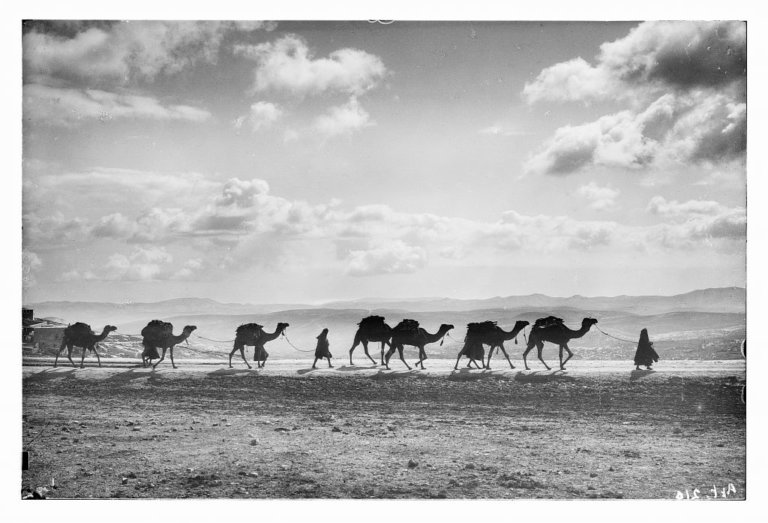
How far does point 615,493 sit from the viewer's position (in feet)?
30.2

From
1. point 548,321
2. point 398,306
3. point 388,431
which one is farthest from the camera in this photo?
point 398,306

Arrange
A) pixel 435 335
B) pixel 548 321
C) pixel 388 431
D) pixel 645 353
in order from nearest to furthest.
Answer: pixel 388 431, pixel 645 353, pixel 548 321, pixel 435 335

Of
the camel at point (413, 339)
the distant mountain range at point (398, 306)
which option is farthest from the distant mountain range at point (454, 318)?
the camel at point (413, 339)

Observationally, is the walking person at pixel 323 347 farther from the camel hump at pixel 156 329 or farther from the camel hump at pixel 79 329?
the camel hump at pixel 79 329

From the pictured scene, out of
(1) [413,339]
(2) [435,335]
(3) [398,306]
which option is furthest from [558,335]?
(3) [398,306]

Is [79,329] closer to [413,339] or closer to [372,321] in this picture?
[372,321]

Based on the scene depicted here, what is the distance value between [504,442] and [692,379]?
103 inches

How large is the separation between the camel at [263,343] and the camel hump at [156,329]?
48.7 inches

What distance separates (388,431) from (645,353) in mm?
3611

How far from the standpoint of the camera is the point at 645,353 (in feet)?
32.9

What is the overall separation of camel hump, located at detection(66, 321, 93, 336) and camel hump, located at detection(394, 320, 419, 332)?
14.1 feet

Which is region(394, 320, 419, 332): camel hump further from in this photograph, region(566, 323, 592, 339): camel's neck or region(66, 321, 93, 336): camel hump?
region(66, 321, 93, 336): camel hump

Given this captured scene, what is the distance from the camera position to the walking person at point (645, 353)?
9.99 metres

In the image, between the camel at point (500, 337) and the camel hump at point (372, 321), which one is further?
the camel hump at point (372, 321)
